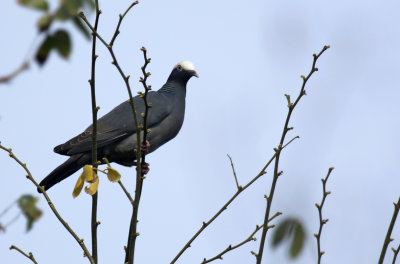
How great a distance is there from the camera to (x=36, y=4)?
1219mm

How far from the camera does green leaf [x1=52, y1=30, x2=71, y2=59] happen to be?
1.27 m

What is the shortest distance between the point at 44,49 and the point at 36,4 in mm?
99

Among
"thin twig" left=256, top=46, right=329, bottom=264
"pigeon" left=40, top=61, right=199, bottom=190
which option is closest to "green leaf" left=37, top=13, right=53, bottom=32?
"thin twig" left=256, top=46, right=329, bottom=264

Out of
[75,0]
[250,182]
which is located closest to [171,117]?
[250,182]

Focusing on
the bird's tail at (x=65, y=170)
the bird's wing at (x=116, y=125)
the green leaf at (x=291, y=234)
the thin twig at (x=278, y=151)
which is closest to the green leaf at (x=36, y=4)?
the green leaf at (x=291, y=234)

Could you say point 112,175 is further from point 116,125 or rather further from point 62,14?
point 116,125

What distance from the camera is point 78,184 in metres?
2.69

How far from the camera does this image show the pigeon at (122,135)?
549 cm

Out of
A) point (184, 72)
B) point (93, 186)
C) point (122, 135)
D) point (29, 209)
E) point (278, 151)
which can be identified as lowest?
point (29, 209)

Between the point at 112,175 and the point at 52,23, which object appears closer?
the point at 52,23

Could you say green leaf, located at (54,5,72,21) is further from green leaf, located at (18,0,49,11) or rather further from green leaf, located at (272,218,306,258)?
green leaf, located at (272,218,306,258)

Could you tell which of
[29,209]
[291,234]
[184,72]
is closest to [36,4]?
[29,209]

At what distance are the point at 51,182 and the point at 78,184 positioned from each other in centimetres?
294

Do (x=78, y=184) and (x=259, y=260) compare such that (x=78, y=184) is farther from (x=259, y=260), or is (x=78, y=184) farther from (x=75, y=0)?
(x=75, y=0)
